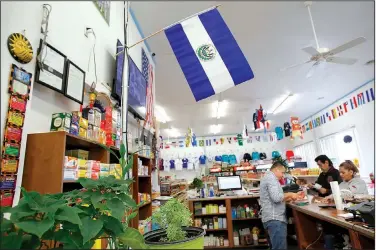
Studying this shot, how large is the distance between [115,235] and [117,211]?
0.12 m

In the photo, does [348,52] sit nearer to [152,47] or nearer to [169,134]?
[152,47]

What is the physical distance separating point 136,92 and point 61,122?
157cm

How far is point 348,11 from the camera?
3.96m

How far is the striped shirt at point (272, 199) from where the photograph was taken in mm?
3537

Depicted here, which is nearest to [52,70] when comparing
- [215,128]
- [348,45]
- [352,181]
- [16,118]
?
[16,118]

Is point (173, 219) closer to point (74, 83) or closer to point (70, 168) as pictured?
point (70, 168)

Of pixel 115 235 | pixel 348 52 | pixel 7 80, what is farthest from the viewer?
pixel 348 52

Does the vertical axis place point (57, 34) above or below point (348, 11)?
below

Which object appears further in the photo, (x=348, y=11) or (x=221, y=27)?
(x=348, y=11)

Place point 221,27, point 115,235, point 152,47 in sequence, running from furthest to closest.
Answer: point 152,47
point 221,27
point 115,235

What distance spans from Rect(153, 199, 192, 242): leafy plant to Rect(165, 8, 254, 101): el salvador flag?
1447 mm

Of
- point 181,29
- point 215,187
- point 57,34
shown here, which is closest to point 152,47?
point 181,29

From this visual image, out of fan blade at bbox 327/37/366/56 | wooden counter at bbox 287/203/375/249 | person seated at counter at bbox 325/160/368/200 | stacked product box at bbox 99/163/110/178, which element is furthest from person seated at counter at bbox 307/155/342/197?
stacked product box at bbox 99/163/110/178

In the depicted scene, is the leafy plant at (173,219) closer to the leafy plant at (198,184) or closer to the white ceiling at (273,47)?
the white ceiling at (273,47)
